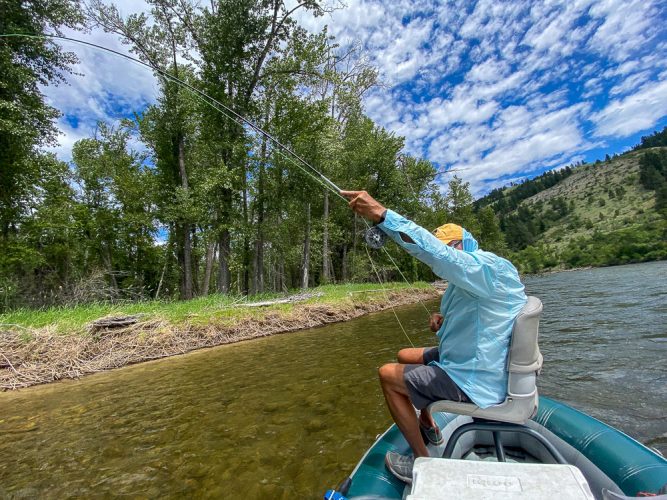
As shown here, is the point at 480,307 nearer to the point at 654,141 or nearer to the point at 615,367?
the point at 615,367

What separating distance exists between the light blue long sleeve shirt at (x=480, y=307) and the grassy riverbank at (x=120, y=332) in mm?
9286

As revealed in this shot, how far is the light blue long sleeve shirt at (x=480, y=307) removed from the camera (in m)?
2.35

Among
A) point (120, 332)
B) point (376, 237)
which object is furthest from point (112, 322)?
point (376, 237)

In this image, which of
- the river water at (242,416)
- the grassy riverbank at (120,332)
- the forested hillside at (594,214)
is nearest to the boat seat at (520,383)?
the river water at (242,416)

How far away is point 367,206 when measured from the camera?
2812 millimetres

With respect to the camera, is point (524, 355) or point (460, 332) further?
point (460, 332)

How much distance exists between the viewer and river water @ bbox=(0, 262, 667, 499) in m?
3.62

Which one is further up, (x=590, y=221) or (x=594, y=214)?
(x=594, y=214)

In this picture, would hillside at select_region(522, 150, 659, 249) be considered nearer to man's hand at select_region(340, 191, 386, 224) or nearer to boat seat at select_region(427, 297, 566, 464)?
boat seat at select_region(427, 297, 566, 464)

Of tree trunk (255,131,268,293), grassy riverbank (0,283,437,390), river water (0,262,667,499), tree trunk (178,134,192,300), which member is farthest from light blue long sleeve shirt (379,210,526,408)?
tree trunk (178,134,192,300)

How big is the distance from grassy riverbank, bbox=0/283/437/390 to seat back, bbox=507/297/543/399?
959 centimetres

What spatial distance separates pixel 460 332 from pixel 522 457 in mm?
1328

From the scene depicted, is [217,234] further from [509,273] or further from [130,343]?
[509,273]

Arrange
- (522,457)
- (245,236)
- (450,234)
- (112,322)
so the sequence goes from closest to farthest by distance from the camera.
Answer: (450,234), (522,457), (112,322), (245,236)
